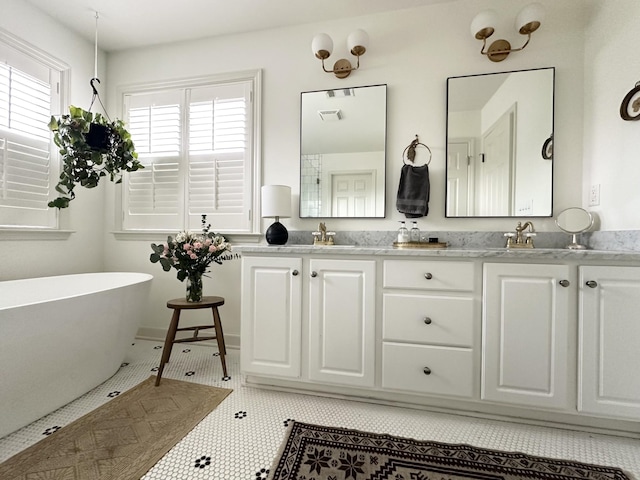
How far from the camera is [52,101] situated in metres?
2.50

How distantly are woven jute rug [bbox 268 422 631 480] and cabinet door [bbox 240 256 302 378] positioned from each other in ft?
1.55

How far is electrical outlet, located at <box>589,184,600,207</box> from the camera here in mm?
1875

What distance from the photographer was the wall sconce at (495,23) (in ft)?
6.31

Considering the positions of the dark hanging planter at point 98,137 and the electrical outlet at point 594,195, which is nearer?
the electrical outlet at point 594,195

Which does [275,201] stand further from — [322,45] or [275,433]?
[275,433]

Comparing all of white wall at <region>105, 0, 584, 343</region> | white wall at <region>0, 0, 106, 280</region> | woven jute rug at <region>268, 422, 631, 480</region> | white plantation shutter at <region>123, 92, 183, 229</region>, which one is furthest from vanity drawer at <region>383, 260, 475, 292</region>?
white wall at <region>0, 0, 106, 280</region>

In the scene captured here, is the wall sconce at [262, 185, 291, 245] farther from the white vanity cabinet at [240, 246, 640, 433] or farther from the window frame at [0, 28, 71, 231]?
the window frame at [0, 28, 71, 231]

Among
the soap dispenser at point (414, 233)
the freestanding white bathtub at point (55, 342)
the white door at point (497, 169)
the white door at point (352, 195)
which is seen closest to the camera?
the freestanding white bathtub at point (55, 342)

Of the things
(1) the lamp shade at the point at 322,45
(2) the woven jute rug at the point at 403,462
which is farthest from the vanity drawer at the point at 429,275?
(1) the lamp shade at the point at 322,45

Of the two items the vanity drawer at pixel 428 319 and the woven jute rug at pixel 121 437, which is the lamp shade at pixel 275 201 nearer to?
the vanity drawer at pixel 428 319

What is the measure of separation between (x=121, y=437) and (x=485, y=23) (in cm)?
316

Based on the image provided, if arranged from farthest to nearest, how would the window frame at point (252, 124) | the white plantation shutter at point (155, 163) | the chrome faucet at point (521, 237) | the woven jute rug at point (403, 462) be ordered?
the white plantation shutter at point (155, 163)
the window frame at point (252, 124)
the chrome faucet at point (521, 237)
the woven jute rug at point (403, 462)

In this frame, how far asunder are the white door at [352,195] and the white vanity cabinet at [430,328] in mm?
711

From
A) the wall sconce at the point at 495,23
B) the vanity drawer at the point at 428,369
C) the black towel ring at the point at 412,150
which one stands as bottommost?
the vanity drawer at the point at 428,369
